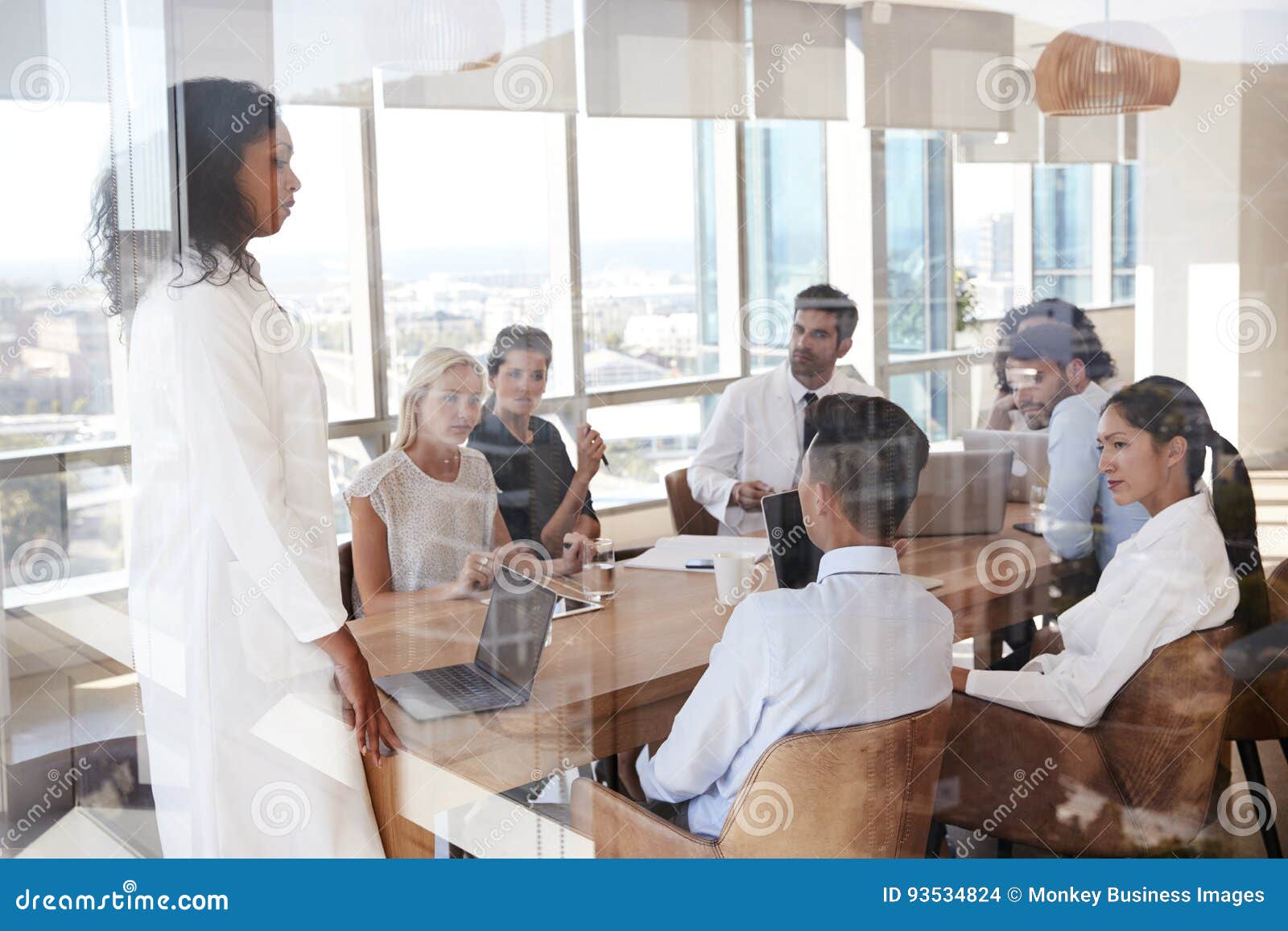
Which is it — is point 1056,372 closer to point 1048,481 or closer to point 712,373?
point 1048,481

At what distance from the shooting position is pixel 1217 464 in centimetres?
188

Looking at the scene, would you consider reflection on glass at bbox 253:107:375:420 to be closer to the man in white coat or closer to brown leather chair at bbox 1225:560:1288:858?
the man in white coat

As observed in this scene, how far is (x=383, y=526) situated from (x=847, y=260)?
937 millimetres

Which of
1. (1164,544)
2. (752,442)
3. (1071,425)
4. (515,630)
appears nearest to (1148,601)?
(1164,544)

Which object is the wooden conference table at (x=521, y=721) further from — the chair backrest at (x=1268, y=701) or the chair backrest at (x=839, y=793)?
the chair backrest at (x=1268, y=701)

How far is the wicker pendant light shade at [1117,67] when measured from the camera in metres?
1.85

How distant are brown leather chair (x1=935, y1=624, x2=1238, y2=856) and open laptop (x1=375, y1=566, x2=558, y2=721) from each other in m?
0.73

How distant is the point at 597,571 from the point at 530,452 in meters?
0.25

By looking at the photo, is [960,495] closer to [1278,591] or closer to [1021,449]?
[1021,449]

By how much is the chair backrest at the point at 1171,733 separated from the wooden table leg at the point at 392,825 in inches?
46.4

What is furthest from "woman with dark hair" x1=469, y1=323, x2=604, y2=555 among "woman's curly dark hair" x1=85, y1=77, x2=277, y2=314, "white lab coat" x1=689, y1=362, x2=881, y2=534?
"woman's curly dark hair" x1=85, y1=77, x2=277, y2=314

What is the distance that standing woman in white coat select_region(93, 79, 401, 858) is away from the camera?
194cm

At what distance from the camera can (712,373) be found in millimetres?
Result: 1973
